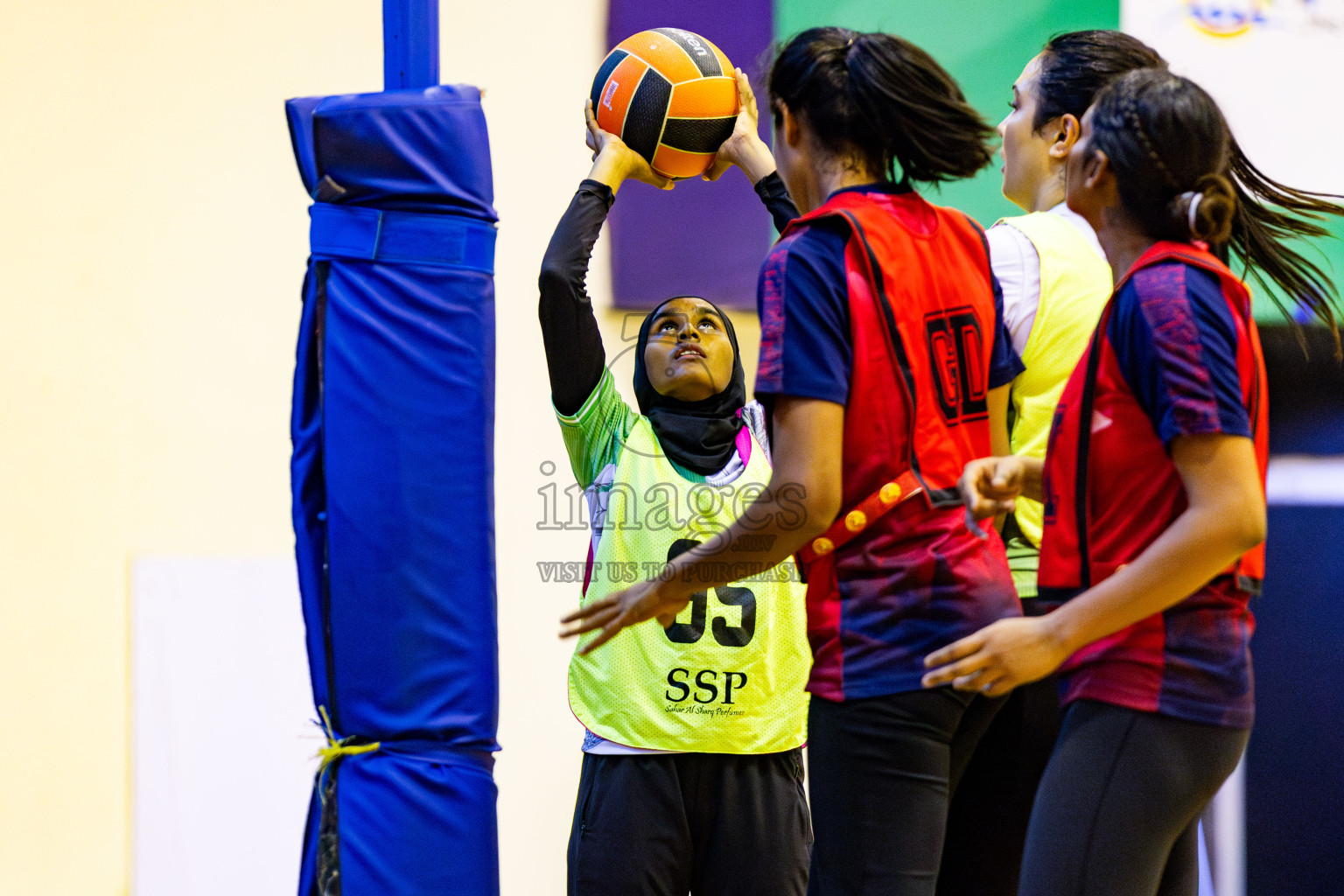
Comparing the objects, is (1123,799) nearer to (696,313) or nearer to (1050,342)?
(1050,342)

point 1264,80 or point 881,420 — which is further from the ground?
point 1264,80

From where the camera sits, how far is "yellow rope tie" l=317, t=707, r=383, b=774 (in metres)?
2.02

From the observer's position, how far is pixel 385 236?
2070mm

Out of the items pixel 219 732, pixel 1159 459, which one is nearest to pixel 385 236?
pixel 1159 459

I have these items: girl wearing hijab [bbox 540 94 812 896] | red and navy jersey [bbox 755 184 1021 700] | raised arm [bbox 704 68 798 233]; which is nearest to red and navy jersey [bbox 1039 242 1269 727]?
red and navy jersey [bbox 755 184 1021 700]

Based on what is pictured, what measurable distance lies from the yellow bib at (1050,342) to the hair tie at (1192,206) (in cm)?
37

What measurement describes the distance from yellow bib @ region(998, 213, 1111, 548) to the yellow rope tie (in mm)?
1131

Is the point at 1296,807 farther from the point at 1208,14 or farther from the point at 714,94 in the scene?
the point at 714,94

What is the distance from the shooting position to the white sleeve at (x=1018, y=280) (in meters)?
1.84

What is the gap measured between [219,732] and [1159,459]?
2785 millimetres

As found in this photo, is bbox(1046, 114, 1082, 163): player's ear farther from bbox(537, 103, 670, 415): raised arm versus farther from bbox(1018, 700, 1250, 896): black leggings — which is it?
A: bbox(1018, 700, 1250, 896): black leggings

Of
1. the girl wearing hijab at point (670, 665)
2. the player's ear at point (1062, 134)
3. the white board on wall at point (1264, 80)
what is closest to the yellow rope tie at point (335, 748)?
the girl wearing hijab at point (670, 665)

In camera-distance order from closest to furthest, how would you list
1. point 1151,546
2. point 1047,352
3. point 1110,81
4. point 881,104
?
point 1151,546, point 881,104, point 1047,352, point 1110,81

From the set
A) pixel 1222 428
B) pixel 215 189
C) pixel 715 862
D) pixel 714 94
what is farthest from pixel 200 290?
pixel 1222 428
